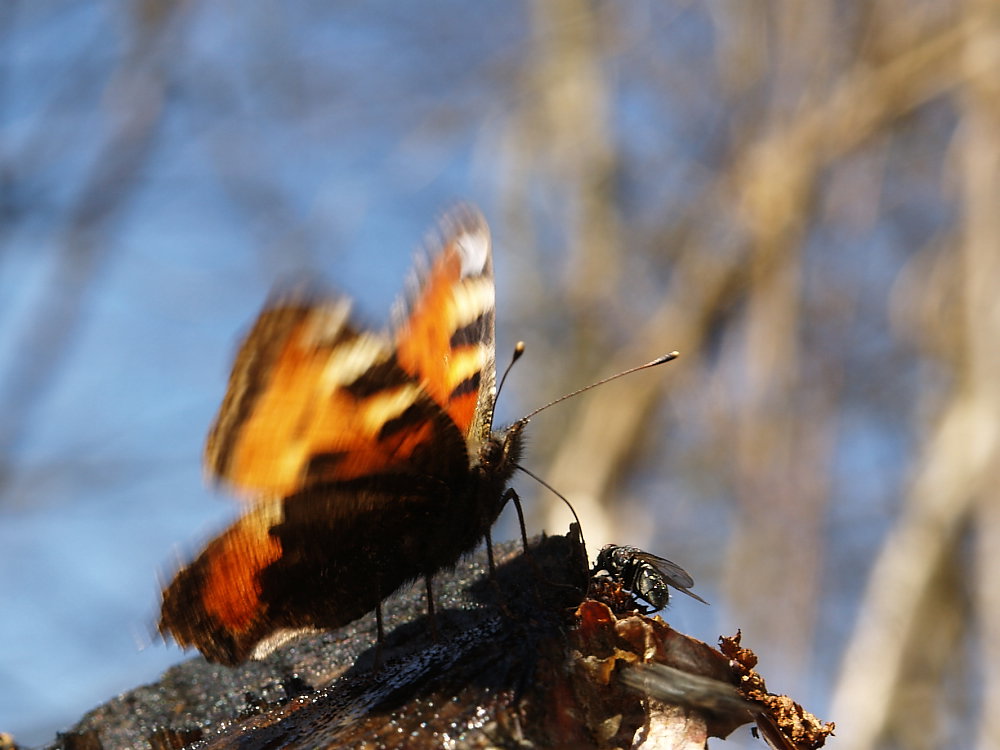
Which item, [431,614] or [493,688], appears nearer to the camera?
[493,688]

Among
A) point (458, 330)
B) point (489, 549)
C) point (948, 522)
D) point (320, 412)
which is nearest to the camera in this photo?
point (320, 412)

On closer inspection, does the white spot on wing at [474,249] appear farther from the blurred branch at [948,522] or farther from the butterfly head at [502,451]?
the blurred branch at [948,522]

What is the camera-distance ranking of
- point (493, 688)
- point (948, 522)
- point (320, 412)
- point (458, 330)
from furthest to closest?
point (948, 522)
point (458, 330)
point (320, 412)
point (493, 688)

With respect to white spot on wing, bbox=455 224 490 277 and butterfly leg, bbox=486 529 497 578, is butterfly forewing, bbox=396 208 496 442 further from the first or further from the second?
butterfly leg, bbox=486 529 497 578

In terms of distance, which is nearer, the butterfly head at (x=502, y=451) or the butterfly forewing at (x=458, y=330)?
the butterfly head at (x=502, y=451)

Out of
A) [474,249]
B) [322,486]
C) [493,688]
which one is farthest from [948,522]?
[493,688]

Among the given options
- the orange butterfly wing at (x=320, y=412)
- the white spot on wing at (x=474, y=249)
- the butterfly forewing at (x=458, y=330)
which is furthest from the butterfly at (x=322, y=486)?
the white spot on wing at (x=474, y=249)

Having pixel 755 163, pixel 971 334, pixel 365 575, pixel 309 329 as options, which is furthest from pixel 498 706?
pixel 755 163

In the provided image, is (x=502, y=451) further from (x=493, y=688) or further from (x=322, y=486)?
(x=493, y=688)
